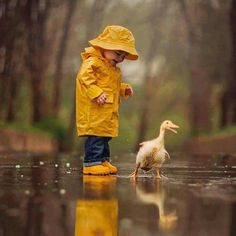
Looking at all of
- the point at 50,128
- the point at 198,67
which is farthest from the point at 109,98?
the point at 198,67

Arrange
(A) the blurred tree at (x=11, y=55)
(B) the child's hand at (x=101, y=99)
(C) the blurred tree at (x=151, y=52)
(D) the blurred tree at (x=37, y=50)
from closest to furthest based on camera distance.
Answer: (B) the child's hand at (x=101, y=99) → (A) the blurred tree at (x=11, y=55) → (D) the blurred tree at (x=37, y=50) → (C) the blurred tree at (x=151, y=52)

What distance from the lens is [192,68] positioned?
3800 centimetres

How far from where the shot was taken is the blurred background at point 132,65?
26.2 meters

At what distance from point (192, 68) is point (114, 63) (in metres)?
28.2

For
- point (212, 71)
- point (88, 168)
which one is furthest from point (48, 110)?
point (88, 168)

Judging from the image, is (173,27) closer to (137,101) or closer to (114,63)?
(137,101)

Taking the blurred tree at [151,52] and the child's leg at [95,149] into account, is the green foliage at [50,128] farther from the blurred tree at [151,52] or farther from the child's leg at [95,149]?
the child's leg at [95,149]

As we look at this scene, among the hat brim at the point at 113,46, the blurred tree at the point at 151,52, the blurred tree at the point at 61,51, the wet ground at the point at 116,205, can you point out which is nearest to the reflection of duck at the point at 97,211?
the wet ground at the point at 116,205

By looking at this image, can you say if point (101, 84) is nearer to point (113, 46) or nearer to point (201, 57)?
→ point (113, 46)

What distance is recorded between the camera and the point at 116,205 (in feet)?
22.0

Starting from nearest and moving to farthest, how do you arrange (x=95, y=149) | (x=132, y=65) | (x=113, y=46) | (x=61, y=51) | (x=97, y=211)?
(x=97, y=211) < (x=113, y=46) < (x=95, y=149) < (x=61, y=51) < (x=132, y=65)

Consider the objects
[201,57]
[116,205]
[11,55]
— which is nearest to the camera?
[116,205]

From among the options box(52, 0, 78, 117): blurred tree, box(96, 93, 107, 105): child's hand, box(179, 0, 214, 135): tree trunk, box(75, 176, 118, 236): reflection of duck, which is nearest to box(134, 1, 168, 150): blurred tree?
box(179, 0, 214, 135): tree trunk

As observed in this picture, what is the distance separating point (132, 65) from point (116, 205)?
35.5 m
